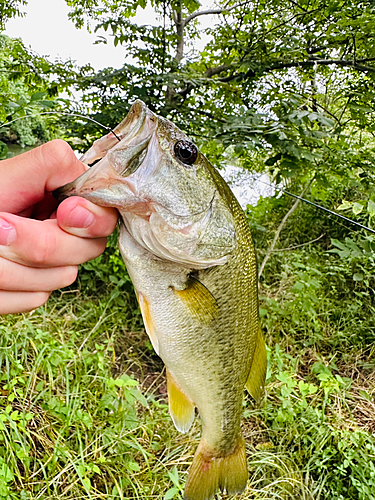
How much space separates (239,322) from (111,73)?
90.0 inches

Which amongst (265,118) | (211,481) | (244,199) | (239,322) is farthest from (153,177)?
(244,199)

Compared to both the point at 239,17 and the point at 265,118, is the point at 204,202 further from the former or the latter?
the point at 239,17

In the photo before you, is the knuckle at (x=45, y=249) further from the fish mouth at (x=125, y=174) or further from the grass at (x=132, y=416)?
the grass at (x=132, y=416)

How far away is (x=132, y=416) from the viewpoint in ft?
7.57

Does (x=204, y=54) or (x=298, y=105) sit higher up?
(x=204, y=54)

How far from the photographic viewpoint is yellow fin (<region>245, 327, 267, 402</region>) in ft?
4.25

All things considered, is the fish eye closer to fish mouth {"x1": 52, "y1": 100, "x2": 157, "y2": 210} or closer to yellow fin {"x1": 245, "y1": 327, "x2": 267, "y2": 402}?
fish mouth {"x1": 52, "y1": 100, "x2": 157, "y2": 210}

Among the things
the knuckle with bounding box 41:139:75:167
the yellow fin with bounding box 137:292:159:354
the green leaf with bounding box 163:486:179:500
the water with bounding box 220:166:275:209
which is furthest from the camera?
the water with bounding box 220:166:275:209

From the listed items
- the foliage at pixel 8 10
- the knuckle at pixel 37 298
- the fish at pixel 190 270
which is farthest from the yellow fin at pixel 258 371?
the foliage at pixel 8 10

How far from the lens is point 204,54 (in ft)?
10.8

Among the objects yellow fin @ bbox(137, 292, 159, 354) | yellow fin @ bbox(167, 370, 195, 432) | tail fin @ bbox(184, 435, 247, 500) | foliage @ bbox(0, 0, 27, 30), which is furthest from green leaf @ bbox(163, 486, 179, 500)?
foliage @ bbox(0, 0, 27, 30)

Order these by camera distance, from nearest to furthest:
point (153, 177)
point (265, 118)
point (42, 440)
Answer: point (153, 177), point (42, 440), point (265, 118)

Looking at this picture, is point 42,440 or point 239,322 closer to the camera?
point 239,322

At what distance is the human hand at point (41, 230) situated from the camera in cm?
82
